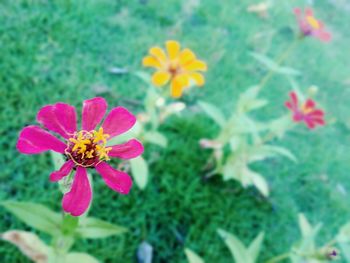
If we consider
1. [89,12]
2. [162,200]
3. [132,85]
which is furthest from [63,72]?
[162,200]

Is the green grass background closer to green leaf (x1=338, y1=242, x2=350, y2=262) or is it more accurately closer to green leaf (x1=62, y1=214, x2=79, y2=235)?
green leaf (x1=338, y1=242, x2=350, y2=262)

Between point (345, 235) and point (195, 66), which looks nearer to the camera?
point (345, 235)

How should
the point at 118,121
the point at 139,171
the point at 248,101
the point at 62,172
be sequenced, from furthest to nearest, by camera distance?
1. the point at 248,101
2. the point at 139,171
3. the point at 118,121
4. the point at 62,172

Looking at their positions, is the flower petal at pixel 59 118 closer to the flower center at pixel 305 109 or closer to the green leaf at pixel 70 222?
the green leaf at pixel 70 222

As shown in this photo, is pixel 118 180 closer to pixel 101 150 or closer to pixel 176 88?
pixel 101 150

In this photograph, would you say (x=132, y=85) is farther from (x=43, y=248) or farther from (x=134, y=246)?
(x=43, y=248)

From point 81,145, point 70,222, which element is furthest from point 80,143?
point 70,222
